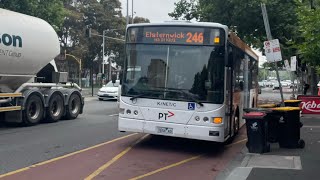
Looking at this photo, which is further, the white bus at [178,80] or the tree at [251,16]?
the tree at [251,16]

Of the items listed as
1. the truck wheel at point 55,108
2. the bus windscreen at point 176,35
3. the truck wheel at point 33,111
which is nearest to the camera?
the bus windscreen at point 176,35

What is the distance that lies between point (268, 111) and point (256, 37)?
1838 cm

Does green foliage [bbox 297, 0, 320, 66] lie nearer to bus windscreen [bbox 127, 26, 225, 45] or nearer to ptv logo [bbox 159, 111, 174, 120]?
bus windscreen [bbox 127, 26, 225, 45]

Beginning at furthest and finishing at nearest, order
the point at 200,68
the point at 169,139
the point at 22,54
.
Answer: the point at 22,54 < the point at 169,139 < the point at 200,68

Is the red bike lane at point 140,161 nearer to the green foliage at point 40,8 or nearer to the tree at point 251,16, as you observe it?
the tree at point 251,16

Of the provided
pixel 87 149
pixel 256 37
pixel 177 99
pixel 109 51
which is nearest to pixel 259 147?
pixel 177 99

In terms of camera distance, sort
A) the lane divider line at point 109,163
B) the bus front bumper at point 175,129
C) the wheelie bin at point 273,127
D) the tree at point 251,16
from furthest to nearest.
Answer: the tree at point 251,16 → the wheelie bin at point 273,127 → the bus front bumper at point 175,129 → the lane divider line at point 109,163

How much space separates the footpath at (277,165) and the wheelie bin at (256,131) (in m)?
0.17

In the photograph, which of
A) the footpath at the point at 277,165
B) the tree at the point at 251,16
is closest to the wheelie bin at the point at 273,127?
the footpath at the point at 277,165

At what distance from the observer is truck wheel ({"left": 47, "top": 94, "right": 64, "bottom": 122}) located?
1662cm

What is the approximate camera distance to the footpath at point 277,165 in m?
8.31

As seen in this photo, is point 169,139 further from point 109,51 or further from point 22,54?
point 109,51

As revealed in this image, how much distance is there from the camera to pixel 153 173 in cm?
848

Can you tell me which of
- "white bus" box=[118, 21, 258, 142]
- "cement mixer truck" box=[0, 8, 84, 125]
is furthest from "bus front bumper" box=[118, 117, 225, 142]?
"cement mixer truck" box=[0, 8, 84, 125]
